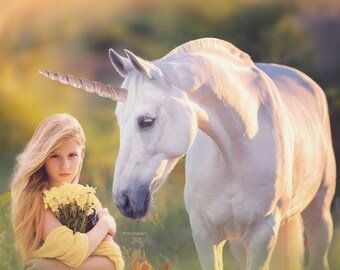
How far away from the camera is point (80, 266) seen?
120 inches

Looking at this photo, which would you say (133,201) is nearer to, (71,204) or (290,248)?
(71,204)

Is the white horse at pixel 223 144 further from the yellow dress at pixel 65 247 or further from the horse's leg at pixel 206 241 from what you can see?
the yellow dress at pixel 65 247

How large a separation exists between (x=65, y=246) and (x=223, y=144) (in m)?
0.70

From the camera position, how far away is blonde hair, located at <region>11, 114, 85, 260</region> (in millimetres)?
3102

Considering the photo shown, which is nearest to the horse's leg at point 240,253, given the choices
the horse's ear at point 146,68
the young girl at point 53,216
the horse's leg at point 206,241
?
the horse's leg at point 206,241

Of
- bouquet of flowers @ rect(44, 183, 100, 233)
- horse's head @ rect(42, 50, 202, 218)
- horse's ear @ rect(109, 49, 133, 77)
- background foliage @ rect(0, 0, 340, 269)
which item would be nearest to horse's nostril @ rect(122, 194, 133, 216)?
horse's head @ rect(42, 50, 202, 218)

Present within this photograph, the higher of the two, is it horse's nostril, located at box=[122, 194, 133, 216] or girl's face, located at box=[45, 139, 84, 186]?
girl's face, located at box=[45, 139, 84, 186]

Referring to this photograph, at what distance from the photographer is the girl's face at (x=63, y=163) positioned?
3246mm

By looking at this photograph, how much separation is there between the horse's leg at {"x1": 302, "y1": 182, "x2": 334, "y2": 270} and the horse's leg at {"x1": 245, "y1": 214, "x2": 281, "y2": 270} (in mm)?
472

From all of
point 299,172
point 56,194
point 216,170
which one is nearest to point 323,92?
point 299,172

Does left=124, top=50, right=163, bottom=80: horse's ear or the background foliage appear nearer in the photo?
left=124, top=50, right=163, bottom=80: horse's ear

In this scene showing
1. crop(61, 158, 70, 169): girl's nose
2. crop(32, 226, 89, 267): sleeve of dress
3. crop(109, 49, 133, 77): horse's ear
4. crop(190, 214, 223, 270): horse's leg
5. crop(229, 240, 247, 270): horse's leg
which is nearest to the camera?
crop(32, 226, 89, 267): sleeve of dress

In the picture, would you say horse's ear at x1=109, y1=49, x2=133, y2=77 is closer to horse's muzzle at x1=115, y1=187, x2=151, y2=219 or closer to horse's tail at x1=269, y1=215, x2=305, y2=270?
horse's muzzle at x1=115, y1=187, x2=151, y2=219

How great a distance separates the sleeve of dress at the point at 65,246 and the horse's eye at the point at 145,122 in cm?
43
